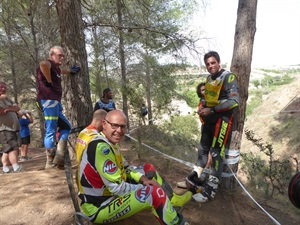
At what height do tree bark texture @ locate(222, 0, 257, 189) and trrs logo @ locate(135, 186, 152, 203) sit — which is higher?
tree bark texture @ locate(222, 0, 257, 189)

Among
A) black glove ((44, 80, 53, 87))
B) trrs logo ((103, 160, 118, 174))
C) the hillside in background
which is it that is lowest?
the hillside in background

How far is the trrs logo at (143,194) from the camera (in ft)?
7.97

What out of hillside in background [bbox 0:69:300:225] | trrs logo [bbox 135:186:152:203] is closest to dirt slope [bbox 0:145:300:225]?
hillside in background [bbox 0:69:300:225]

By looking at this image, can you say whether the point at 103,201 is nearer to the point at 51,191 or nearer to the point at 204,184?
the point at 51,191

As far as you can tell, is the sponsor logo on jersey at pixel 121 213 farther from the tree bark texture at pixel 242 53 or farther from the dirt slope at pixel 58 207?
the tree bark texture at pixel 242 53

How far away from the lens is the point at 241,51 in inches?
159

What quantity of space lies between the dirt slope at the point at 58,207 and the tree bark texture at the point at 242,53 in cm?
59

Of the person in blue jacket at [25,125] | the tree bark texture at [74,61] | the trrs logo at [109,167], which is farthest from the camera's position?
the person in blue jacket at [25,125]

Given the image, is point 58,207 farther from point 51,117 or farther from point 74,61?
point 74,61

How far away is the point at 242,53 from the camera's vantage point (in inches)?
159

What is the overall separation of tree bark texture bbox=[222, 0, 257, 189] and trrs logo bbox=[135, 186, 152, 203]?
6.60ft

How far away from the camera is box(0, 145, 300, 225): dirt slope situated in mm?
3072

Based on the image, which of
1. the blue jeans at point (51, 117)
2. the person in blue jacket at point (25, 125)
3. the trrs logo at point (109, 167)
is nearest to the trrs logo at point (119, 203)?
the trrs logo at point (109, 167)

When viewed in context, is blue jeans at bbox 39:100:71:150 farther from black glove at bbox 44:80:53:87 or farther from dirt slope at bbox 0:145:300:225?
dirt slope at bbox 0:145:300:225
